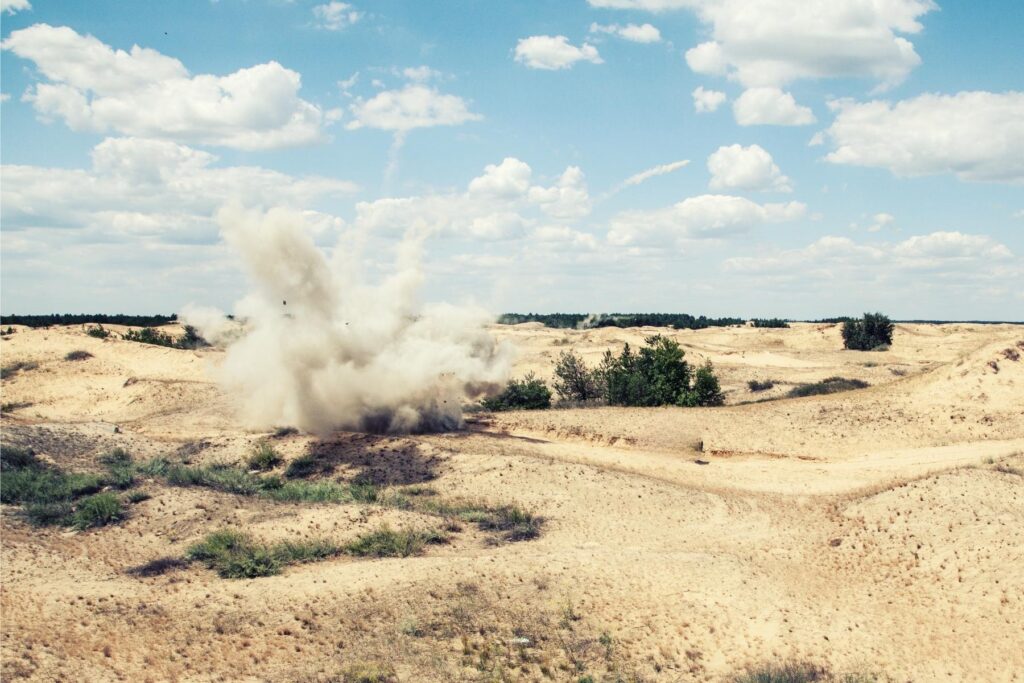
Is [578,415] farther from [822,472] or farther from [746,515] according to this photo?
[746,515]

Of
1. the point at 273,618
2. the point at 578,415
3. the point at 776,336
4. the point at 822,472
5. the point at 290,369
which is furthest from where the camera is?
the point at 776,336

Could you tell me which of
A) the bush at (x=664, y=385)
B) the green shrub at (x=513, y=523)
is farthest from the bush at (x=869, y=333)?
the green shrub at (x=513, y=523)

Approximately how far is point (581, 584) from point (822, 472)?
44.1ft

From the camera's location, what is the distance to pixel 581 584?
581 inches

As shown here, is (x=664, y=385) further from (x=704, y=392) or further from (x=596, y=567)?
(x=596, y=567)

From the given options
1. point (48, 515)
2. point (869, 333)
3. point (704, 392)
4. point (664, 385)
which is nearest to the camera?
point (48, 515)

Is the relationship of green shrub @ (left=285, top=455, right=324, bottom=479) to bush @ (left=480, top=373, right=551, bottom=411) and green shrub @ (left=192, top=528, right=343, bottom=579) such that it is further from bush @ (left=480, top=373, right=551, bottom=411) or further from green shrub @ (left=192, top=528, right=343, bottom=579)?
bush @ (left=480, top=373, right=551, bottom=411)

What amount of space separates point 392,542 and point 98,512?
24.9ft

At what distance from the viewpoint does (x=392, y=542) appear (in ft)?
54.3

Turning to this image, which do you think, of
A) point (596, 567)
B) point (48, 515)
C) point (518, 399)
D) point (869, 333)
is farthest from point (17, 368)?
point (869, 333)

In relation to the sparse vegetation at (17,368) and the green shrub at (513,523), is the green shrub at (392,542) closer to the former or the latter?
the green shrub at (513,523)

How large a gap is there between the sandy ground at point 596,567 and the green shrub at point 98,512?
0.49m

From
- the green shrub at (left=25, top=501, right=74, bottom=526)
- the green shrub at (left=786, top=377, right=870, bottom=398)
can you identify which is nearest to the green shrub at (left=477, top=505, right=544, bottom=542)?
the green shrub at (left=25, top=501, right=74, bottom=526)

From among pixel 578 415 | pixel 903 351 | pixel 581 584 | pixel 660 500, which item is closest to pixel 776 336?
pixel 903 351
